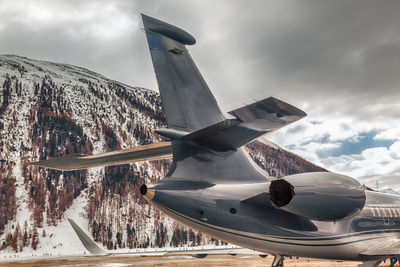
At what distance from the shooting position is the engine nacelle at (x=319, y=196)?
655 cm

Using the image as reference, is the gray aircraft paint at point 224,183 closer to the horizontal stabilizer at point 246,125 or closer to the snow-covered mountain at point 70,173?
the horizontal stabilizer at point 246,125

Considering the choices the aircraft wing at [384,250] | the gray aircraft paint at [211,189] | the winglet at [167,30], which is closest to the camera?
the gray aircraft paint at [211,189]

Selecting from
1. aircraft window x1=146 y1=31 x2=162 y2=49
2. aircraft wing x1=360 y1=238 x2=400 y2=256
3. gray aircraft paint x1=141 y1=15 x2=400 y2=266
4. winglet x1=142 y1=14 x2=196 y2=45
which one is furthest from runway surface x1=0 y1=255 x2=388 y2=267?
aircraft window x1=146 y1=31 x2=162 y2=49

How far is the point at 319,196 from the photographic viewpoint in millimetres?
6633

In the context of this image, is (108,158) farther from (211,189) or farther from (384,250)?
(384,250)

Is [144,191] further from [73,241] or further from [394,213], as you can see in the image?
[73,241]

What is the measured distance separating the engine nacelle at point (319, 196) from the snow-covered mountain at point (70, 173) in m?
98.6

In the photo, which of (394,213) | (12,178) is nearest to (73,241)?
(12,178)

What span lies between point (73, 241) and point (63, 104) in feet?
223

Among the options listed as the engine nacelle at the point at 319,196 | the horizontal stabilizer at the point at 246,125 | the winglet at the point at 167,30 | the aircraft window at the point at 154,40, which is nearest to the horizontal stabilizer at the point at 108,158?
the horizontal stabilizer at the point at 246,125

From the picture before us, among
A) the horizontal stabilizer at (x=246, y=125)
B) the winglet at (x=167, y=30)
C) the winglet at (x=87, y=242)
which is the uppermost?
the winglet at (x=167, y=30)

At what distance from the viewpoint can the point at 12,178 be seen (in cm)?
11212

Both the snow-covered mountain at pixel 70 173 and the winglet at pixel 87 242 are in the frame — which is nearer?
the winglet at pixel 87 242

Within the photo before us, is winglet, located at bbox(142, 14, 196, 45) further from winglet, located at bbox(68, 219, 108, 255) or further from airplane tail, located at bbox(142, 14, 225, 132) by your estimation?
winglet, located at bbox(68, 219, 108, 255)
